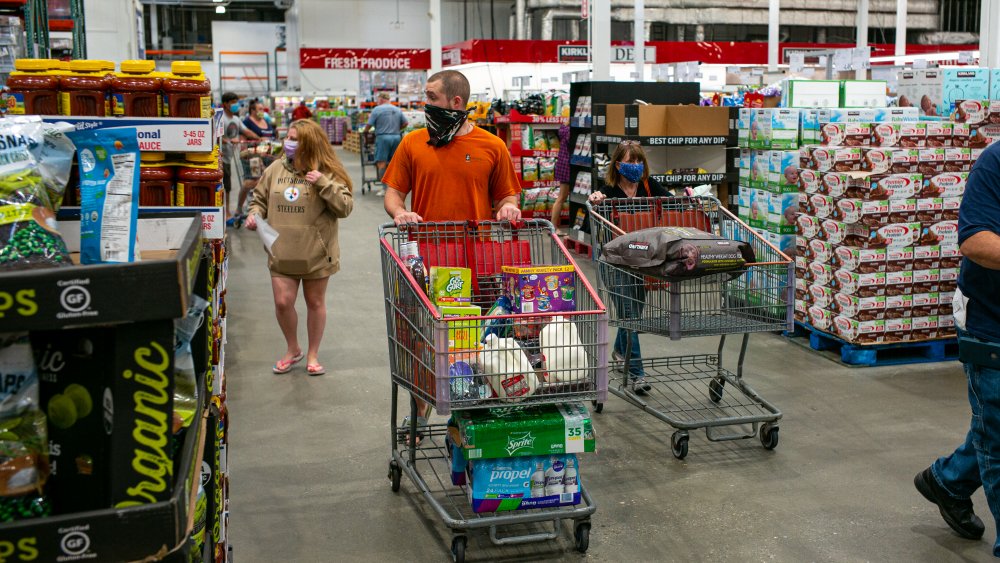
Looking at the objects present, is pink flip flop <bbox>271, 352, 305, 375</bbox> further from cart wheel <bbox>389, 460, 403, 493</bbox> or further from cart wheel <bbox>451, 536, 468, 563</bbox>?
cart wheel <bbox>451, 536, 468, 563</bbox>

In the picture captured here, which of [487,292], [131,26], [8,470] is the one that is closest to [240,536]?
[487,292]

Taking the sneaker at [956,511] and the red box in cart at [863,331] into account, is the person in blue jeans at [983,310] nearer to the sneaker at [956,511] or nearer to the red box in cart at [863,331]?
the sneaker at [956,511]

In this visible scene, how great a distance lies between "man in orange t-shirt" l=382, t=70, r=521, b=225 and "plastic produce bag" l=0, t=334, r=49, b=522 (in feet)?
9.62

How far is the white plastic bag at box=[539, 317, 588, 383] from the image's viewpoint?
3496 mm

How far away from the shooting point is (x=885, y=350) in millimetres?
6422

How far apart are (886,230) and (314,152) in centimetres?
352

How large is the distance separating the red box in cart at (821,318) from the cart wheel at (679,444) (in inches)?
86.6

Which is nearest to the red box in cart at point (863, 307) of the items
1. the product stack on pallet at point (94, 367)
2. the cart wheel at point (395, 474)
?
the cart wheel at point (395, 474)

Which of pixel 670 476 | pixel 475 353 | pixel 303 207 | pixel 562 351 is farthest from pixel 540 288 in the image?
pixel 303 207

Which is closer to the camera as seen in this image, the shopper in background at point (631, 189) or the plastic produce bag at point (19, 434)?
the plastic produce bag at point (19, 434)

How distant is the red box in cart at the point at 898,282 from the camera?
6117mm

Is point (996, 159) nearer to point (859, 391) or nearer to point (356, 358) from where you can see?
point (859, 391)

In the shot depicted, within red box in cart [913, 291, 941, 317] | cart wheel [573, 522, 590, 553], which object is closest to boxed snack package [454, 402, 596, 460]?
cart wheel [573, 522, 590, 553]

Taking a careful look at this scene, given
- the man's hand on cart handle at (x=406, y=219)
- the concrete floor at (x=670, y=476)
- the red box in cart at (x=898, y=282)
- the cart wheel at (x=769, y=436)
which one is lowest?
the concrete floor at (x=670, y=476)
